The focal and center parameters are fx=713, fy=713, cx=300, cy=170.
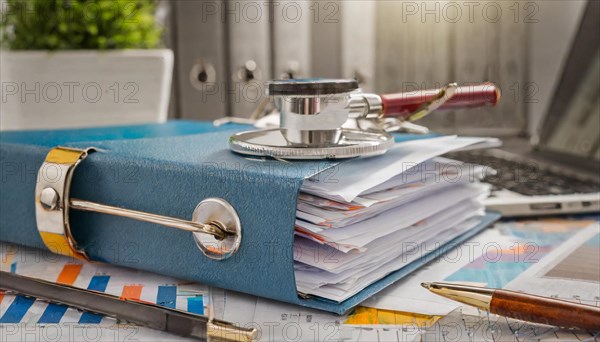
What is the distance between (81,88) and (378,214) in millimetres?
553

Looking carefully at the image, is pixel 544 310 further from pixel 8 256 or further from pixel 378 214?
pixel 8 256

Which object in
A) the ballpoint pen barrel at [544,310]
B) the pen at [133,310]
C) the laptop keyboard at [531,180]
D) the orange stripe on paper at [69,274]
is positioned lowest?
the orange stripe on paper at [69,274]

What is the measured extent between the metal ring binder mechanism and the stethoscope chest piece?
78mm

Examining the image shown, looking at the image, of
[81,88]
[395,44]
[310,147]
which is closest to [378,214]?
[310,147]

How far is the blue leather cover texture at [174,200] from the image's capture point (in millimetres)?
562

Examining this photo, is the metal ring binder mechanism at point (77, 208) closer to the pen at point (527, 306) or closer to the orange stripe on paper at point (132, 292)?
the orange stripe on paper at point (132, 292)

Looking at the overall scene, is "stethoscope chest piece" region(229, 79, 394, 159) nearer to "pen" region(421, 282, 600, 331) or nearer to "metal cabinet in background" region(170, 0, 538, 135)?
"pen" region(421, 282, 600, 331)

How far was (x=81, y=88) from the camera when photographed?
1014 millimetres

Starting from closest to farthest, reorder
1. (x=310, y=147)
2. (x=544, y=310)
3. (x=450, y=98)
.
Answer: (x=544, y=310)
(x=310, y=147)
(x=450, y=98)

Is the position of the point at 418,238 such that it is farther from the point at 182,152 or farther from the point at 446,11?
the point at 446,11

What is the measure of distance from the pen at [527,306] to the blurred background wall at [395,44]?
3.49 feet

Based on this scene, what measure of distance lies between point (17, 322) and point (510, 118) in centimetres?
131

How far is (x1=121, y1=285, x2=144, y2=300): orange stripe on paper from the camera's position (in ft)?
2.05

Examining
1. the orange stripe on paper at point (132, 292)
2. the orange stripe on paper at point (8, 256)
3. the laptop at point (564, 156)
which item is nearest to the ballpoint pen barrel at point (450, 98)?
the laptop at point (564, 156)
